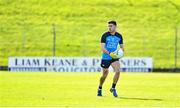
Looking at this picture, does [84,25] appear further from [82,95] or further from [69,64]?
[82,95]

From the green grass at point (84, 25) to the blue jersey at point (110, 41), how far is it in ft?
84.3

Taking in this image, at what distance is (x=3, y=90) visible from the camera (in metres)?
22.1

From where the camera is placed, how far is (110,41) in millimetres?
19922

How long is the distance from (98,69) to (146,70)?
2.97 metres

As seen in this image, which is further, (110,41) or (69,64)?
(69,64)

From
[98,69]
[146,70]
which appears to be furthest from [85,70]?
[146,70]

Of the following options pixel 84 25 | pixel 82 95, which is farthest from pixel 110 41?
pixel 84 25

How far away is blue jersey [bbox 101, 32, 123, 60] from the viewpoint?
19.8m

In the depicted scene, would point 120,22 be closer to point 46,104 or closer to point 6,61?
point 6,61

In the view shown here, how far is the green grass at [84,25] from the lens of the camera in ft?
157

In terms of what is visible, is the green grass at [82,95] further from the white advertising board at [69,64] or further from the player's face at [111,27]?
the white advertising board at [69,64]

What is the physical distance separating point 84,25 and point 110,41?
32.8 m

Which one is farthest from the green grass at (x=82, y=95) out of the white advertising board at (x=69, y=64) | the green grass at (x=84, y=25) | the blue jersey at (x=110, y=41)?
the green grass at (x=84, y=25)

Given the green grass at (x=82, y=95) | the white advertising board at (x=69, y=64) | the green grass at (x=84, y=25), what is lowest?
the white advertising board at (x=69, y=64)
